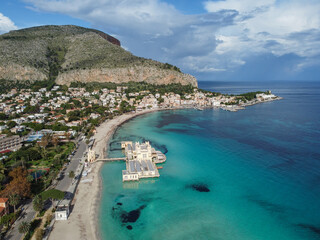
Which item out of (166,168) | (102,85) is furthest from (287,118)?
(102,85)

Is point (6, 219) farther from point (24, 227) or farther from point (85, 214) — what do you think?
point (85, 214)

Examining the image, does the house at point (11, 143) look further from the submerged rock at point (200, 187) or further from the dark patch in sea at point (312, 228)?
the dark patch in sea at point (312, 228)

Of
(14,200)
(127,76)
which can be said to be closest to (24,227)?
(14,200)

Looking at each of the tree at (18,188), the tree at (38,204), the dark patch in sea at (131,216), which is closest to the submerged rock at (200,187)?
the dark patch in sea at (131,216)

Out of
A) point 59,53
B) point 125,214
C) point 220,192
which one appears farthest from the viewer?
point 59,53

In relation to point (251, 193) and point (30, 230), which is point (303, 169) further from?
point (30, 230)

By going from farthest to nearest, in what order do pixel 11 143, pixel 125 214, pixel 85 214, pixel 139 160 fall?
pixel 11 143 → pixel 139 160 → pixel 125 214 → pixel 85 214
